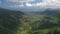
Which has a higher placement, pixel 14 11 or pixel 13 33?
pixel 14 11

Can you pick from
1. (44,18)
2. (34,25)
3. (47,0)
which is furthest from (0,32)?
(47,0)

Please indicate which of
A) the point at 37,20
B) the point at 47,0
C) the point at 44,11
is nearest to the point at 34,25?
the point at 37,20

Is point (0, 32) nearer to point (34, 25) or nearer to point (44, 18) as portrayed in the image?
point (34, 25)

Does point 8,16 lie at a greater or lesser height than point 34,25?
greater

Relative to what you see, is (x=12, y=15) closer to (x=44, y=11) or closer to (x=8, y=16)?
(x=8, y=16)

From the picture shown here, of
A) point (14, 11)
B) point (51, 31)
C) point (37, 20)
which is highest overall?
point (14, 11)
